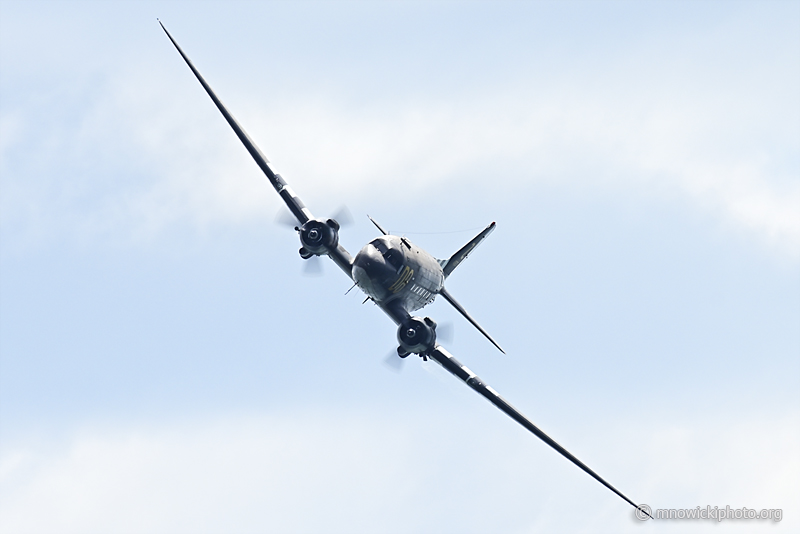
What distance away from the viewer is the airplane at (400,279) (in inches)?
2611

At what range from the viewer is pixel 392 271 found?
66500 millimetres

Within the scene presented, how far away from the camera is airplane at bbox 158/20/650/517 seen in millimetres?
66312

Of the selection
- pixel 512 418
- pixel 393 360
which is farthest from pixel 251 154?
pixel 512 418

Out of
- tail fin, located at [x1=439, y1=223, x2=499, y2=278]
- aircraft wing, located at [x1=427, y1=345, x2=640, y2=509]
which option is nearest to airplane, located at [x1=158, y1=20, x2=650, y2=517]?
aircraft wing, located at [x1=427, y1=345, x2=640, y2=509]

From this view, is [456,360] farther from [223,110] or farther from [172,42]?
[172,42]

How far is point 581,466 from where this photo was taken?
224ft

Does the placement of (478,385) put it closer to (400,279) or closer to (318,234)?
(400,279)

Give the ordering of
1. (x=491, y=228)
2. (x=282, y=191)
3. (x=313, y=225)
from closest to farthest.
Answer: (x=313, y=225) → (x=282, y=191) → (x=491, y=228)

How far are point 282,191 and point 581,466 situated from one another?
3160cm

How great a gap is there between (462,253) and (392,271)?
18.1 meters

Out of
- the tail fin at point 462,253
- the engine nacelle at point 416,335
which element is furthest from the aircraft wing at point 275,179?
the tail fin at point 462,253

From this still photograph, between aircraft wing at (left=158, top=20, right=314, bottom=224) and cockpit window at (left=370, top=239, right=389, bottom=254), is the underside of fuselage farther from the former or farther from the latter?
aircraft wing at (left=158, top=20, right=314, bottom=224)

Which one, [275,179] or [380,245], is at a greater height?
[275,179]

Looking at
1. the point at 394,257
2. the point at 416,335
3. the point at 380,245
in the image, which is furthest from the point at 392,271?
the point at 416,335
